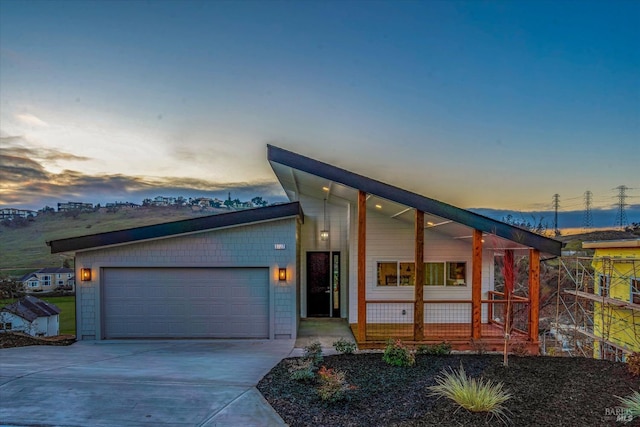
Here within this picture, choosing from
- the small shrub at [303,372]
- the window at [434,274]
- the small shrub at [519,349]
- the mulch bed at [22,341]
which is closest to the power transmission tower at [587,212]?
the window at [434,274]

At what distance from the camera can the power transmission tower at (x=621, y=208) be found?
16.7 meters

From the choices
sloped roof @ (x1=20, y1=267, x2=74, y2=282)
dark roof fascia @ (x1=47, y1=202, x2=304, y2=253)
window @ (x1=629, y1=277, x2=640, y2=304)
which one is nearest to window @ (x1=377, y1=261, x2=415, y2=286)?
dark roof fascia @ (x1=47, y1=202, x2=304, y2=253)

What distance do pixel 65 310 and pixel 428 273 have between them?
1181 cm

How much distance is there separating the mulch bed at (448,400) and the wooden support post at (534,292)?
138cm

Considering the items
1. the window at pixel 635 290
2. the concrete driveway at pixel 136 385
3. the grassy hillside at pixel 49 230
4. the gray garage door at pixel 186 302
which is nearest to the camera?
the concrete driveway at pixel 136 385

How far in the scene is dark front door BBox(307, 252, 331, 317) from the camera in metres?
12.1

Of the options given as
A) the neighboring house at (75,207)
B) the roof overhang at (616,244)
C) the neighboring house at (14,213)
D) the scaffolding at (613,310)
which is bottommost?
the scaffolding at (613,310)

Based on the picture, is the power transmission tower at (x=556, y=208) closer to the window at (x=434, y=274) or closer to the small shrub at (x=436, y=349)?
the window at (x=434, y=274)

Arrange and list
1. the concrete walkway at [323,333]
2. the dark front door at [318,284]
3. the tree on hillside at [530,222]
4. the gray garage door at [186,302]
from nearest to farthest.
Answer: the concrete walkway at [323,333] < the gray garage door at [186,302] < the dark front door at [318,284] < the tree on hillside at [530,222]

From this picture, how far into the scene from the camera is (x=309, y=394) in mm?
5395

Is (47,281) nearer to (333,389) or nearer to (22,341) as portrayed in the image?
(22,341)

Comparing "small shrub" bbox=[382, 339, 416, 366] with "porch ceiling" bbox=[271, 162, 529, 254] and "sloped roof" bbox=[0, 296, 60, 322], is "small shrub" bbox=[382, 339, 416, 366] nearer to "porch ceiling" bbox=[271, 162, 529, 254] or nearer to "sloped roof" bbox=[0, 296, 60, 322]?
"porch ceiling" bbox=[271, 162, 529, 254]

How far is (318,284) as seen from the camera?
12.1m

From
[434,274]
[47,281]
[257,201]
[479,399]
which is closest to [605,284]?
[434,274]
